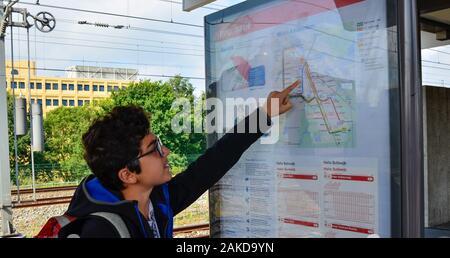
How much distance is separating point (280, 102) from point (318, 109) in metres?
0.18

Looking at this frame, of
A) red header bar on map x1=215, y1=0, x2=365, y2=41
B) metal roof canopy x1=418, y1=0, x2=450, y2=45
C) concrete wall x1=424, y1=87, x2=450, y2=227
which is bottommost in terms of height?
concrete wall x1=424, y1=87, x2=450, y2=227

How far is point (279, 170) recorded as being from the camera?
1.72 m

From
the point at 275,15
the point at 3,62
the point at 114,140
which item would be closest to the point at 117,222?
the point at 114,140

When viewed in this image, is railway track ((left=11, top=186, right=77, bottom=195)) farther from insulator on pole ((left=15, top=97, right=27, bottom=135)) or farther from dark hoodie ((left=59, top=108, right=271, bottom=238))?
insulator on pole ((left=15, top=97, right=27, bottom=135))

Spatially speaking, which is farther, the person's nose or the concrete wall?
the concrete wall

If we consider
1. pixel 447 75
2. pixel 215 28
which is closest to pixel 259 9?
pixel 215 28

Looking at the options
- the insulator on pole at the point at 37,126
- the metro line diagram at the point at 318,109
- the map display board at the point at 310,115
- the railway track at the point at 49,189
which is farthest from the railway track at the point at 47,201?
the metro line diagram at the point at 318,109

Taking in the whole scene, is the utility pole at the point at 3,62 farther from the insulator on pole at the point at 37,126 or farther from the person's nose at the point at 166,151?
the person's nose at the point at 166,151

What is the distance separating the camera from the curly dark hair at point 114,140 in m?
1.39

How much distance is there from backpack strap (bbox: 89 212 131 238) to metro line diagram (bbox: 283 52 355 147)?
0.69 metres

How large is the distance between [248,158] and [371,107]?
0.60m

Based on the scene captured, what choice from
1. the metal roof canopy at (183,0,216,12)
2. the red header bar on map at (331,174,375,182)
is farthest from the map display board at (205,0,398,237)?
the metal roof canopy at (183,0,216,12)

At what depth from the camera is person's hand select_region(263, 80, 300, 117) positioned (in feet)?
5.46

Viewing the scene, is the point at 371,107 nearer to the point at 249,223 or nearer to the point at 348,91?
the point at 348,91
